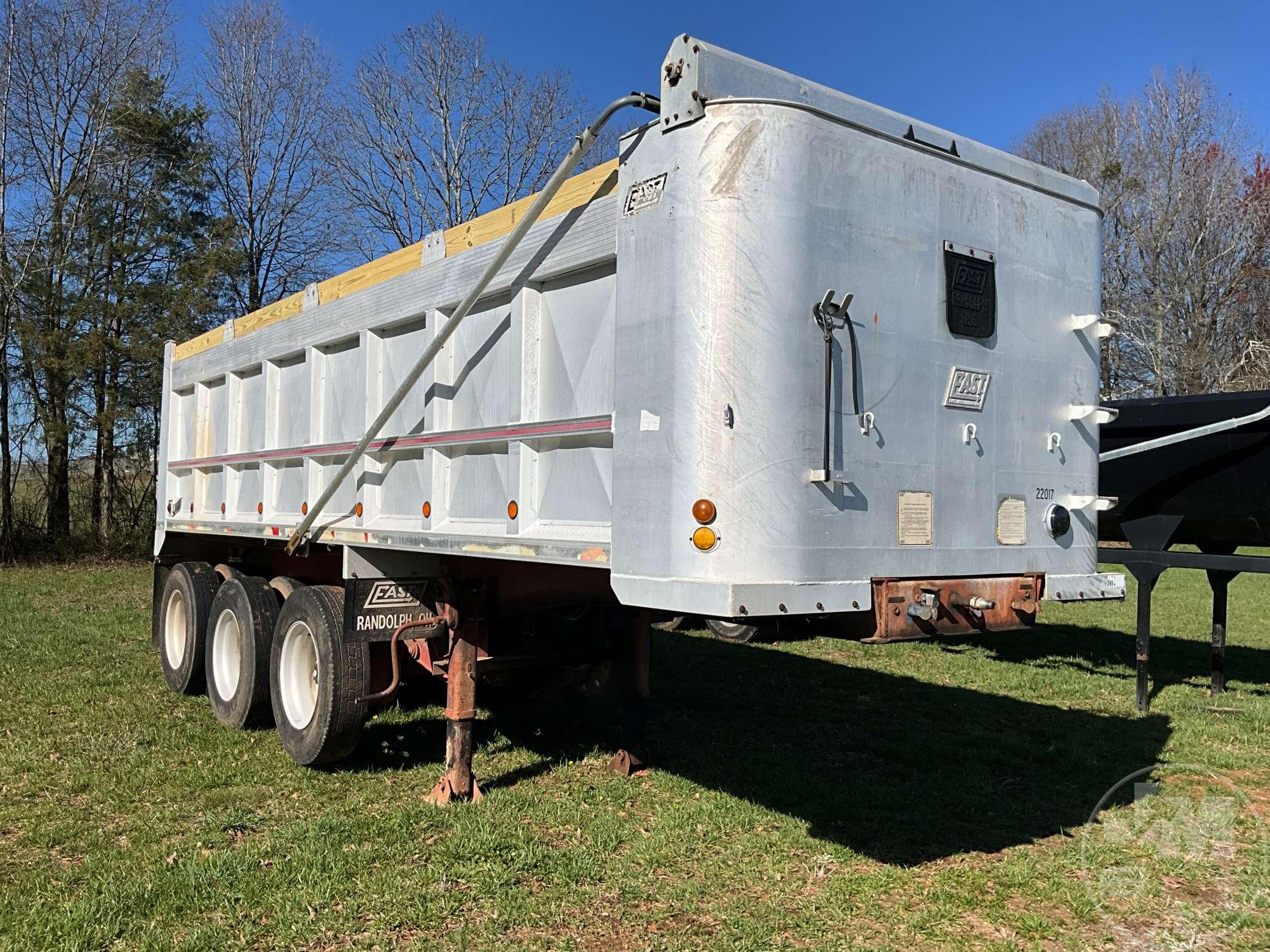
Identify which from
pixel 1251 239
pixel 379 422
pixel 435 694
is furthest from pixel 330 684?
pixel 1251 239

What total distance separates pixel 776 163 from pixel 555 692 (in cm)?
529

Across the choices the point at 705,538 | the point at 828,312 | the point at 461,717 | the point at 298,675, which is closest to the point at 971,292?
the point at 828,312

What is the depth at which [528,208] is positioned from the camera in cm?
443

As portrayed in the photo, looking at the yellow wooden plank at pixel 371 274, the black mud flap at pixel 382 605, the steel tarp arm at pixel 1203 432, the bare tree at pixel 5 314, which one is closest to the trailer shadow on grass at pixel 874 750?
the black mud flap at pixel 382 605

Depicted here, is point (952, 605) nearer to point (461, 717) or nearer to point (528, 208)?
point (528, 208)

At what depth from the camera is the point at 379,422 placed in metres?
5.10

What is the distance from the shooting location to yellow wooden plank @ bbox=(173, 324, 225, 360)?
26.6ft

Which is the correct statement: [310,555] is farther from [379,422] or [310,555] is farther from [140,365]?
[140,365]

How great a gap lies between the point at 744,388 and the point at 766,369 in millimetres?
118

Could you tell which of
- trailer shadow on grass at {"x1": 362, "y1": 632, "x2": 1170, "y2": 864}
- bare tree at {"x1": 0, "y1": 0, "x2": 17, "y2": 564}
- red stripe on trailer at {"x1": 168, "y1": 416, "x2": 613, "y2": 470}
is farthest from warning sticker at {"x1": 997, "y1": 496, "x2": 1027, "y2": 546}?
bare tree at {"x1": 0, "y1": 0, "x2": 17, "y2": 564}

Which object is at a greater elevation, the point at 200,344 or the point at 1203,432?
the point at 200,344

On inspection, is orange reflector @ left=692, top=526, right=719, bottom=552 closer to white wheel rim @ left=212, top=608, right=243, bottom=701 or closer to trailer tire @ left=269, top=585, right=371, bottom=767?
trailer tire @ left=269, top=585, right=371, bottom=767

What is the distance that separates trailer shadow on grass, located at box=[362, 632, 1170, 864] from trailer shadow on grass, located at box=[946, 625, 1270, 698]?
1539mm

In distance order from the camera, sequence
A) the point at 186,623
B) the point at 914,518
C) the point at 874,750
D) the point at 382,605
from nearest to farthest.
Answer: the point at 914,518, the point at 382,605, the point at 874,750, the point at 186,623
